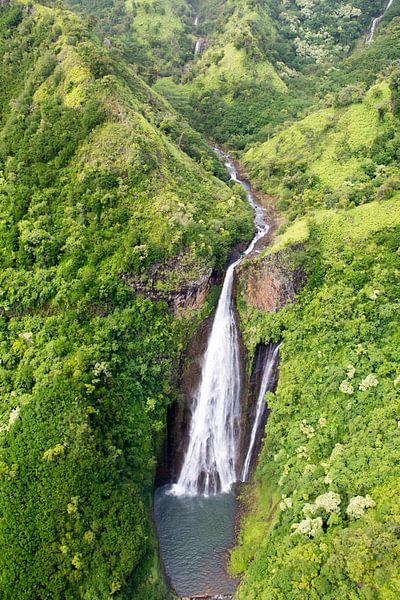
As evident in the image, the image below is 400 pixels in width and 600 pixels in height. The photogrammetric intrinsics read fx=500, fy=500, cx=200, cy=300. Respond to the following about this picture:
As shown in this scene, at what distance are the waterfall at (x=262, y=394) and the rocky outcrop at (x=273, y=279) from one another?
2.83 meters

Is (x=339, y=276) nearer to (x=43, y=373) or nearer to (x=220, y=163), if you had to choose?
(x=43, y=373)

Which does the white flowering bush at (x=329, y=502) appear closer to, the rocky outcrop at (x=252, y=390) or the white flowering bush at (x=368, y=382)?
the white flowering bush at (x=368, y=382)

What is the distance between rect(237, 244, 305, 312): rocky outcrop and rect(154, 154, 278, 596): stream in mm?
1157

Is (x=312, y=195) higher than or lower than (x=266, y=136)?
lower

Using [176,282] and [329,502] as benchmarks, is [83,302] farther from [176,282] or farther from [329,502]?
[329,502]

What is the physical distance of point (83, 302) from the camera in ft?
92.2

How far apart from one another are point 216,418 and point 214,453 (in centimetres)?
205

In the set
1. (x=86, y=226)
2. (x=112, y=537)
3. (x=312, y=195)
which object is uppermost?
(x=86, y=226)

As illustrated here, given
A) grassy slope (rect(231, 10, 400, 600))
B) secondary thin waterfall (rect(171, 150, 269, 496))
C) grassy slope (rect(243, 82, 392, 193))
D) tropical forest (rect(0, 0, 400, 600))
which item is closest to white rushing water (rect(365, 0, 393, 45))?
grassy slope (rect(243, 82, 392, 193))

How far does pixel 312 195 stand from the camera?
38344 mm

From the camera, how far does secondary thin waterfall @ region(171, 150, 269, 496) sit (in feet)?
96.9

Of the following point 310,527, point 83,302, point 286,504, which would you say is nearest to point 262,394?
point 286,504

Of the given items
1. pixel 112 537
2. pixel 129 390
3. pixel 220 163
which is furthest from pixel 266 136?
pixel 112 537

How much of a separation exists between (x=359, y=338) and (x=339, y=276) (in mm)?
4240
